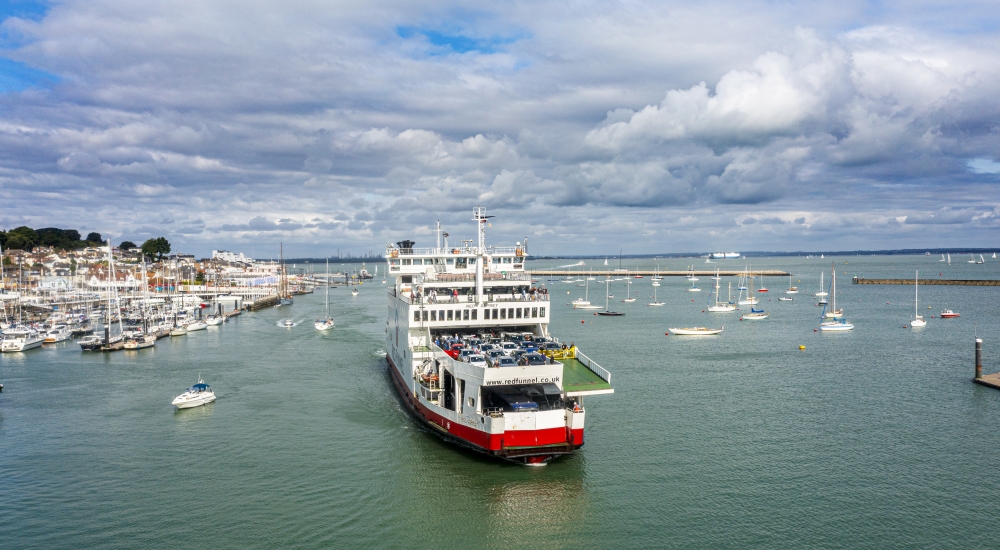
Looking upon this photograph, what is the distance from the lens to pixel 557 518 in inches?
1027

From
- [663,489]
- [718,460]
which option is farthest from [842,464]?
[663,489]

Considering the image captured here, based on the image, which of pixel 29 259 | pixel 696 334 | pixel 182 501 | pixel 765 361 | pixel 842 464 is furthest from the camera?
pixel 29 259

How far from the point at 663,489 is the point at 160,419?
32.2 m

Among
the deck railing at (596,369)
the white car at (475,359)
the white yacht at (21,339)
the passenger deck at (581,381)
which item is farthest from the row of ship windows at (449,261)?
the white yacht at (21,339)

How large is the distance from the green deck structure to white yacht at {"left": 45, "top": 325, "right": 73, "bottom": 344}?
69869 millimetres

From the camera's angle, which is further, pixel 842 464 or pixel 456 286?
pixel 456 286

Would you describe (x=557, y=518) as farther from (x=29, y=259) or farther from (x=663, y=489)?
(x=29, y=259)

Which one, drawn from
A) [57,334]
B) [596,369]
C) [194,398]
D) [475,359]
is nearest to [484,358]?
[475,359]

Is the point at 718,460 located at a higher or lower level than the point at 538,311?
lower

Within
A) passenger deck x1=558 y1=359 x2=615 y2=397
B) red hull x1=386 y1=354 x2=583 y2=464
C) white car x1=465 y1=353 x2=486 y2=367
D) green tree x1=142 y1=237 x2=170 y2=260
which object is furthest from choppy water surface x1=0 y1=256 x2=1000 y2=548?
green tree x1=142 y1=237 x2=170 y2=260

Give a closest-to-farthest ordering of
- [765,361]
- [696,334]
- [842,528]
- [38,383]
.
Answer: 1. [842,528]
2. [38,383]
3. [765,361]
4. [696,334]

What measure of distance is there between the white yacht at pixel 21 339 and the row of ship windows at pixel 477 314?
→ 56355mm

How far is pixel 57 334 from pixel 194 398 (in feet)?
156

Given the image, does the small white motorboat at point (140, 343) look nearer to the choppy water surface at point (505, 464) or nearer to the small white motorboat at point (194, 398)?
the choppy water surface at point (505, 464)
